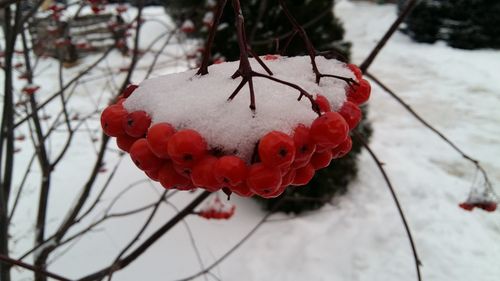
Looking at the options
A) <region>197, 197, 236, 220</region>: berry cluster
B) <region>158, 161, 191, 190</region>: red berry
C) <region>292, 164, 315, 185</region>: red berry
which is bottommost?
<region>197, 197, 236, 220</region>: berry cluster

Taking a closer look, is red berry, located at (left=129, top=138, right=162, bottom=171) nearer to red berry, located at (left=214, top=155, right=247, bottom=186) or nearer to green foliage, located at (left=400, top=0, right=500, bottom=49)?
red berry, located at (left=214, top=155, right=247, bottom=186)

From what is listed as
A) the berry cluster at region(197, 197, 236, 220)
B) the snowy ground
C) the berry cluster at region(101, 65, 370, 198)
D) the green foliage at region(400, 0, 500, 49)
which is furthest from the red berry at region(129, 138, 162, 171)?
the green foliage at region(400, 0, 500, 49)

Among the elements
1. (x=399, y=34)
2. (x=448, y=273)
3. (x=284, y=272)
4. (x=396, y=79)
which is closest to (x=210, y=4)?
(x=284, y=272)

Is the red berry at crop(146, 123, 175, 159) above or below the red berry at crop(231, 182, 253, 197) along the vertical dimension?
above

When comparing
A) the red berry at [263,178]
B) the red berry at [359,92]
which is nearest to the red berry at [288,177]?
the red berry at [263,178]

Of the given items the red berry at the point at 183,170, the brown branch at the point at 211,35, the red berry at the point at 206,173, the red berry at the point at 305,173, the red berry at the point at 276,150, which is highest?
the brown branch at the point at 211,35

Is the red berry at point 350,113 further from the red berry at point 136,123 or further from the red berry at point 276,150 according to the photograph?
the red berry at point 136,123

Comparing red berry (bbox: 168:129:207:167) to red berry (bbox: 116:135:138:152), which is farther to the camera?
red berry (bbox: 116:135:138:152)
